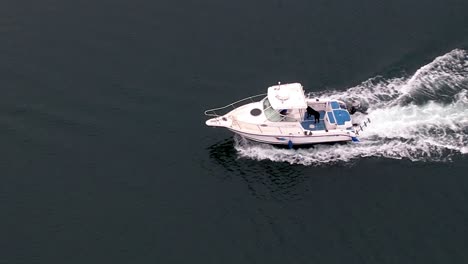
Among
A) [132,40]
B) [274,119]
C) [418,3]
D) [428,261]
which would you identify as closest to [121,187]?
[274,119]

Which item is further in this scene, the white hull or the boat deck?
the boat deck

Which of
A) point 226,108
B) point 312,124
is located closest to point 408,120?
point 312,124

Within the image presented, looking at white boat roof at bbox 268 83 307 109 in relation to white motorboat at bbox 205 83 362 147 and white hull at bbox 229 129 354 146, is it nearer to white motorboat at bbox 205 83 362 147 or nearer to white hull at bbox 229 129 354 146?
white motorboat at bbox 205 83 362 147

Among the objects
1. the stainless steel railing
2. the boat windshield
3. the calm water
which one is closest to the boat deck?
the calm water

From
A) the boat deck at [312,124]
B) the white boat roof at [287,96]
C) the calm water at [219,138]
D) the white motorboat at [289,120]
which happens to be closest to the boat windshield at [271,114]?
the white motorboat at [289,120]

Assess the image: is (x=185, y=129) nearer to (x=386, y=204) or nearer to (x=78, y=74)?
(x=78, y=74)

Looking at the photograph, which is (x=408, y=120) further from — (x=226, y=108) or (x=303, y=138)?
(x=226, y=108)
